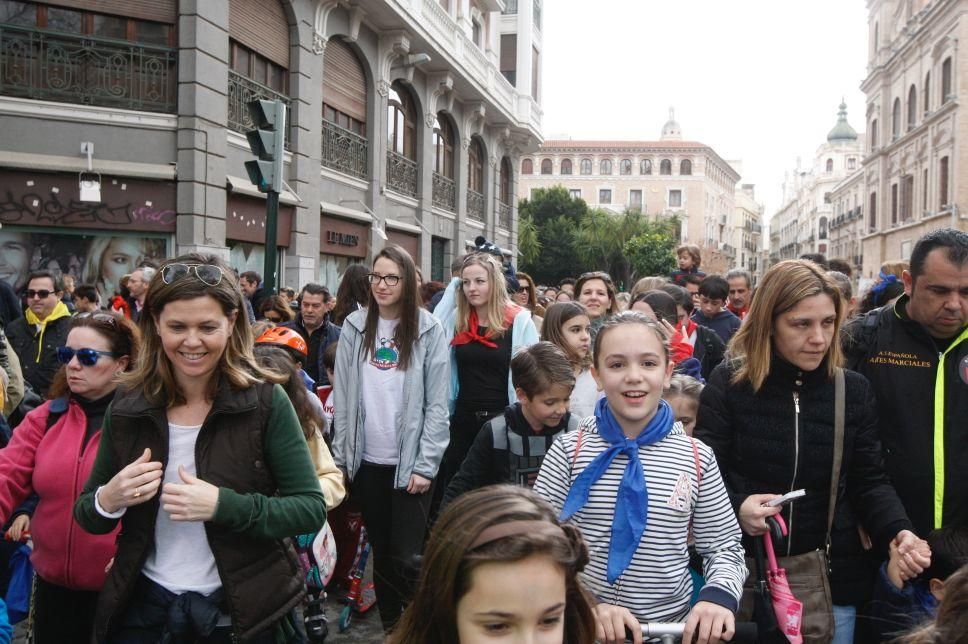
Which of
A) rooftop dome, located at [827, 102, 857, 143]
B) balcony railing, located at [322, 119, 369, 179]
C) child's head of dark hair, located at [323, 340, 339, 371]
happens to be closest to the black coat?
child's head of dark hair, located at [323, 340, 339, 371]

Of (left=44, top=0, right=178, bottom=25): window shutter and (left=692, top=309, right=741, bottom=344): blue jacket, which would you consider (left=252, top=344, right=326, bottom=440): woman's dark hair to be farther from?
(left=44, top=0, right=178, bottom=25): window shutter

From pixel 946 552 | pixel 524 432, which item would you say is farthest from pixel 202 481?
pixel 946 552

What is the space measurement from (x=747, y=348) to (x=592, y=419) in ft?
2.50

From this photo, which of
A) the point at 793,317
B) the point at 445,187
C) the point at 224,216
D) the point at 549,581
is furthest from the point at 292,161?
the point at 549,581

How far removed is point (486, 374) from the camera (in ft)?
16.5

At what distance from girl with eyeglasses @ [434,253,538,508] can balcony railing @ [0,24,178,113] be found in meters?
8.54

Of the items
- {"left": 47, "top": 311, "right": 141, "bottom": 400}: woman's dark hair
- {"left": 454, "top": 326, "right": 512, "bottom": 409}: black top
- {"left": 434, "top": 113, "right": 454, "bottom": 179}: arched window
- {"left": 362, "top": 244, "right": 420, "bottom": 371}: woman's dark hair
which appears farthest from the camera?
{"left": 434, "top": 113, "right": 454, "bottom": 179}: arched window

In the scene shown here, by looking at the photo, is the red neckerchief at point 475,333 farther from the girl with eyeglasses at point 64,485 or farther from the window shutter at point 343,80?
the window shutter at point 343,80

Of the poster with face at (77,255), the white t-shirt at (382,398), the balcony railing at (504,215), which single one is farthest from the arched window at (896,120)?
the white t-shirt at (382,398)

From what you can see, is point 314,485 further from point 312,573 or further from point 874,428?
point 874,428

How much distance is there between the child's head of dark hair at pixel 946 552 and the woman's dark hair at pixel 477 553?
177cm

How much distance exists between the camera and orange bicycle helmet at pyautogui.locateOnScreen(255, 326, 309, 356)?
15.1 feet

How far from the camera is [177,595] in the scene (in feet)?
7.98

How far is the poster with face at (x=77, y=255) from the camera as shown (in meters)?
10.5
